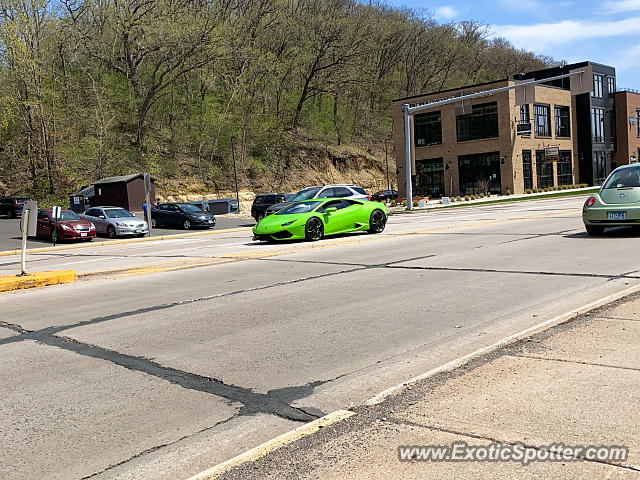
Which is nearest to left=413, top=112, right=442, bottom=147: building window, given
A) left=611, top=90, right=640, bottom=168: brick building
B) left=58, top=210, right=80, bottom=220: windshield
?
left=611, top=90, right=640, bottom=168: brick building

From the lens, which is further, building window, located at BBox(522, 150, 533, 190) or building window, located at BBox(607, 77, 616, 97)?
building window, located at BBox(607, 77, 616, 97)

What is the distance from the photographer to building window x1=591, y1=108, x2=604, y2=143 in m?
73.2

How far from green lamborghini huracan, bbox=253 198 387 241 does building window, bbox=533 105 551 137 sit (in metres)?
52.6

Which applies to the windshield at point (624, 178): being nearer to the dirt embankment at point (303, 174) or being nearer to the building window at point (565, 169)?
the dirt embankment at point (303, 174)

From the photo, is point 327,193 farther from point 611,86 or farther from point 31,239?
point 611,86

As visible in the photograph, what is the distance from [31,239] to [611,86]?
69787 millimetres

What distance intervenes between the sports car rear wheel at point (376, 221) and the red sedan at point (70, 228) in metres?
14.6

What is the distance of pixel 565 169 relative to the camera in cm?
7162

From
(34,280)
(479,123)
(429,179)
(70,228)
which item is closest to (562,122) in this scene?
(479,123)

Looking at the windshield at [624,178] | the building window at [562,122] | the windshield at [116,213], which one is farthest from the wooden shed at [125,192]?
the building window at [562,122]

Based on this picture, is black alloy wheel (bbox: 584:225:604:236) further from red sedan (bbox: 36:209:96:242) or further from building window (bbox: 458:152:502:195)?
building window (bbox: 458:152:502:195)

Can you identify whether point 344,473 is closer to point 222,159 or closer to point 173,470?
point 173,470

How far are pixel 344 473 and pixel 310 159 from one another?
2776 inches

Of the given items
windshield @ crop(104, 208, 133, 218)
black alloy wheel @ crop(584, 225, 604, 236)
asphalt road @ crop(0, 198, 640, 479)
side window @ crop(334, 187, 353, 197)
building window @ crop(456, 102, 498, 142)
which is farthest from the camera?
building window @ crop(456, 102, 498, 142)
